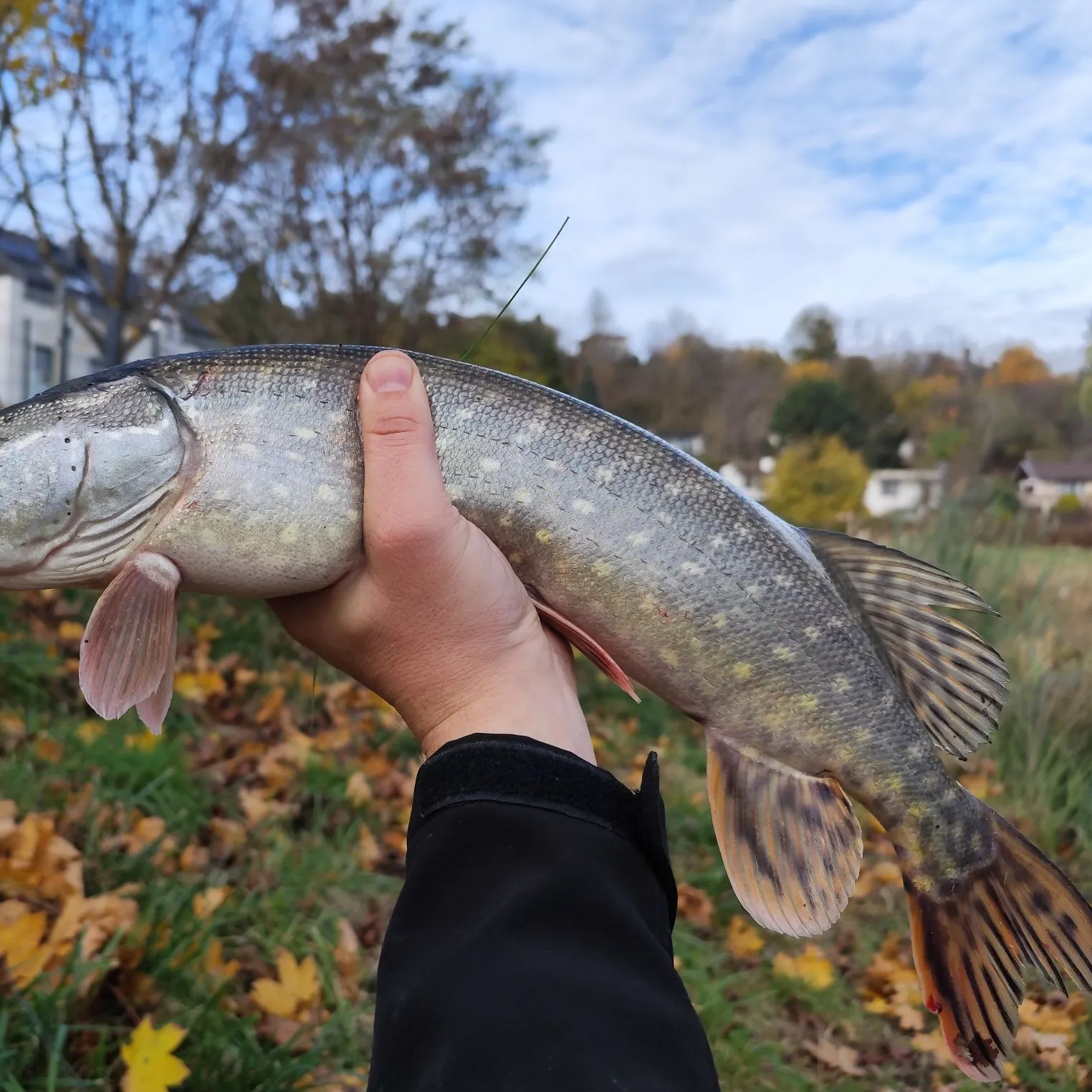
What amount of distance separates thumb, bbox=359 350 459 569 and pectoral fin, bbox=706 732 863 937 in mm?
763

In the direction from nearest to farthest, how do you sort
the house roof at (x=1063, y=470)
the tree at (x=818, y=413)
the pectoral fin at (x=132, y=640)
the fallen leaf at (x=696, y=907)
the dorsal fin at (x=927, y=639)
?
the pectoral fin at (x=132, y=640), the dorsal fin at (x=927, y=639), the fallen leaf at (x=696, y=907), the tree at (x=818, y=413), the house roof at (x=1063, y=470)

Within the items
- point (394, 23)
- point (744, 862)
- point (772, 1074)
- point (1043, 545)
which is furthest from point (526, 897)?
point (394, 23)

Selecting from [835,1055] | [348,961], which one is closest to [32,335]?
[348,961]

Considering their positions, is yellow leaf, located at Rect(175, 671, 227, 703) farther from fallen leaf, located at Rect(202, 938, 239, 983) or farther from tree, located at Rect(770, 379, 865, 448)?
tree, located at Rect(770, 379, 865, 448)

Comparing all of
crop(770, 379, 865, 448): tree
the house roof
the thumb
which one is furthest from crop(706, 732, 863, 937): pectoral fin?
the house roof

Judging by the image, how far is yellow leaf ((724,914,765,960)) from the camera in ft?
Result: 11.4

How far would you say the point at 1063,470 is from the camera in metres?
37.8

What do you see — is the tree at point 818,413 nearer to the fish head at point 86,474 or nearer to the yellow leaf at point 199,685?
the yellow leaf at point 199,685

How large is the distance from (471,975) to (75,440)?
3.90 ft

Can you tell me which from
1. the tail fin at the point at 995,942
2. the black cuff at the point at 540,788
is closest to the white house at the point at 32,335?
the black cuff at the point at 540,788

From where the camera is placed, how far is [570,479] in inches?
66.5

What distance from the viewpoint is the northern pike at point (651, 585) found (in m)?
1.60

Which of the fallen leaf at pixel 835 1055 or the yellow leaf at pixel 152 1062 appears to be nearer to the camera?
the yellow leaf at pixel 152 1062

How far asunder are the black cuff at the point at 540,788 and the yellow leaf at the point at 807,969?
2.26m
